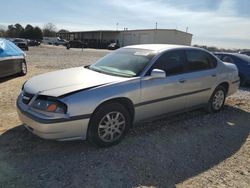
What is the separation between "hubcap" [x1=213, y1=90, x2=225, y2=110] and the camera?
6.04 metres

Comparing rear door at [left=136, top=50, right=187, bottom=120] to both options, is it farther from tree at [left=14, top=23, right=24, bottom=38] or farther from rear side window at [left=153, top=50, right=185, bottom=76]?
tree at [left=14, top=23, right=24, bottom=38]

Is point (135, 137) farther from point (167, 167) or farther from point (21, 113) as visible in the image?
point (21, 113)

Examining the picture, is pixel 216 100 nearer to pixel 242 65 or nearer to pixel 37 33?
pixel 242 65

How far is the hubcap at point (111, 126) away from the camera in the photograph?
12.9 ft

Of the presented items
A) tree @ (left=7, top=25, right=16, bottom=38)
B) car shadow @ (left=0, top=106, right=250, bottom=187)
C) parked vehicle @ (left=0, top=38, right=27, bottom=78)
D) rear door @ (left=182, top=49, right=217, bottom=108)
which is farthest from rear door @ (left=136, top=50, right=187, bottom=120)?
tree @ (left=7, top=25, right=16, bottom=38)

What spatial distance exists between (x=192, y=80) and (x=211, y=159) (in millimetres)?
1743

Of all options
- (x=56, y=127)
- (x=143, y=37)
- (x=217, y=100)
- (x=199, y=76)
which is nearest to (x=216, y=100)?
(x=217, y=100)

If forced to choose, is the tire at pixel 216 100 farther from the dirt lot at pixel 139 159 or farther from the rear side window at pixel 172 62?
the rear side window at pixel 172 62

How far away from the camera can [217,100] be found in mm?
6109

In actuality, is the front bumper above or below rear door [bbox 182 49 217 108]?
below

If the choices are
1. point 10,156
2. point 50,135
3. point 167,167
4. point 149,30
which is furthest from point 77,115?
point 149,30

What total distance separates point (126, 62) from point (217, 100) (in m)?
2.61

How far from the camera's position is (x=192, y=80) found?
5.16m

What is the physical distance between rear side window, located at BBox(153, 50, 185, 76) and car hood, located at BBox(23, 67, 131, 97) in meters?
0.88
